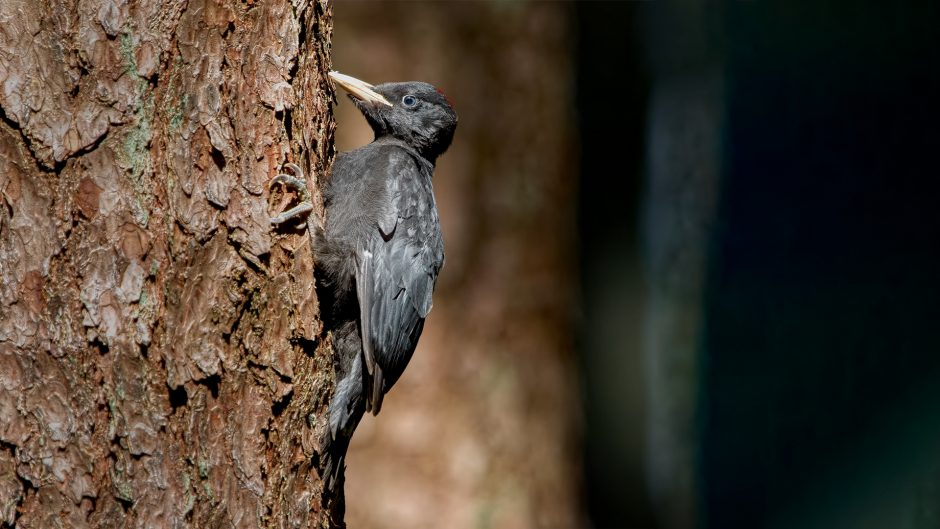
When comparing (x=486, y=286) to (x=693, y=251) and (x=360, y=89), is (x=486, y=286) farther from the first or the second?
(x=360, y=89)

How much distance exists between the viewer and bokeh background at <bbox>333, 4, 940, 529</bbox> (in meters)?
4.64

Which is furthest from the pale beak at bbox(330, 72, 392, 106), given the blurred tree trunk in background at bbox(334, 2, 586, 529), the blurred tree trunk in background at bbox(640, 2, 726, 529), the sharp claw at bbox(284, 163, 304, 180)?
the blurred tree trunk in background at bbox(640, 2, 726, 529)

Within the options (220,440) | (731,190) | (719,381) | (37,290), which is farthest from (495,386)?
(37,290)

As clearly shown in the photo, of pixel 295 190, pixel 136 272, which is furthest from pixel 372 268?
pixel 136 272

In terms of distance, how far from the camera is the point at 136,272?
2.39 metres

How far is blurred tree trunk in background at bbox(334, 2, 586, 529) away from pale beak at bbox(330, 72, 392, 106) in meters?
0.73

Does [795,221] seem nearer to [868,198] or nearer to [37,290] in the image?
[868,198]

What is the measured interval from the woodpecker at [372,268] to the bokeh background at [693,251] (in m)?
1.06

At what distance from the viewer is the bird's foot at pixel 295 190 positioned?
2.65m

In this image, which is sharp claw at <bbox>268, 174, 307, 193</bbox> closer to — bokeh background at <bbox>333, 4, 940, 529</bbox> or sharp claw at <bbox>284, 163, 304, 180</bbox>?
sharp claw at <bbox>284, 163, 304, 180</bbox>

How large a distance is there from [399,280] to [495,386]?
1446 millimetres

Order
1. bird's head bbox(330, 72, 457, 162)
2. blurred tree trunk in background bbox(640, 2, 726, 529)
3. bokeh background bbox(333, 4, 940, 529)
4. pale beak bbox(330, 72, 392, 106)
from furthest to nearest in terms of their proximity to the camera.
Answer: blurred tree trunk in background bbox(640, 2, 726, 529)
bokeh background bbox(333, 4, 940, 529)
bird's head bbox(330, 72, 457, 162)
pale beak bbox(330, 72, 392, 106)

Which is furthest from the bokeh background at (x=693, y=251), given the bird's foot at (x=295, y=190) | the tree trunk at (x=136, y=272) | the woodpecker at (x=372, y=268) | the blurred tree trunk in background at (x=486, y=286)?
the tree trunk at (x=136, y=272)

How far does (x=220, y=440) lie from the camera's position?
2.47 meters
